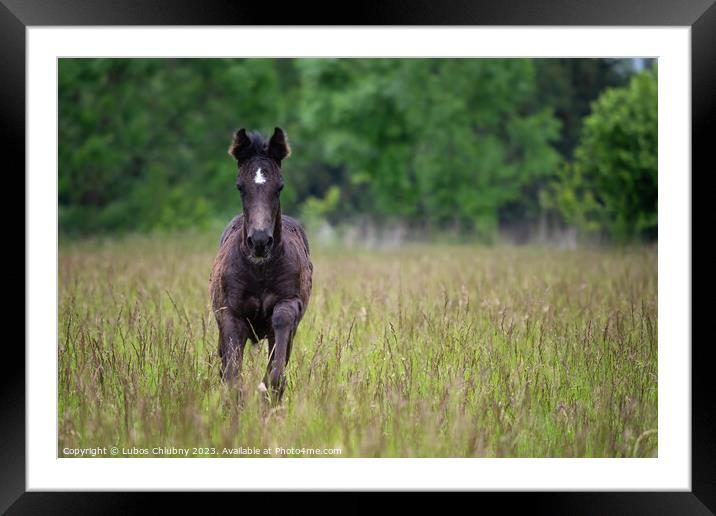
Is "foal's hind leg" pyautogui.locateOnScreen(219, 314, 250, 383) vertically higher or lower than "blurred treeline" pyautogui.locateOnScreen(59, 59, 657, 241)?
lower

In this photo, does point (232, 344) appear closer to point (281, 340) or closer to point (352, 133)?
point (281, 340)

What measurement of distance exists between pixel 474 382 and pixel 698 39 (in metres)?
2.55

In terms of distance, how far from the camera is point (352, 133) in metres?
22.5

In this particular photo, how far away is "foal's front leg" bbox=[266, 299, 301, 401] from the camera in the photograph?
4281 millimetres

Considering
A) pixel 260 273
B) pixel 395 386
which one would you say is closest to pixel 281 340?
pixel 260 273

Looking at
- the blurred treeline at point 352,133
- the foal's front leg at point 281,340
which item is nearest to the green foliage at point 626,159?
the blurred treeline at point 352,133

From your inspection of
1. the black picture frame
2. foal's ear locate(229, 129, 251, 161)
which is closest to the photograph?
foal's ear locate(229, 129, 251, 161)

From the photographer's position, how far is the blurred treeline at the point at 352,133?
2080cm

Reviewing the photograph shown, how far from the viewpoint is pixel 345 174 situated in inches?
1212

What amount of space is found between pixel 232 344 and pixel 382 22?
7.65 feet

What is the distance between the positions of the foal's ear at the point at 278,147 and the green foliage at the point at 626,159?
10.6m

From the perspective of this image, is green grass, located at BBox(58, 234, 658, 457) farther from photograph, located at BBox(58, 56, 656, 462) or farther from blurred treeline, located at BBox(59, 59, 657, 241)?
blurred treeline, located at BBox(59, 59, 657, 241)

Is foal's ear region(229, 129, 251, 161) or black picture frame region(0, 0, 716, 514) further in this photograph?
foal's ear region(229, 129, 251, 161)

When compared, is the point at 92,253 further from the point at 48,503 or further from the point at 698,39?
the point at 698,39
